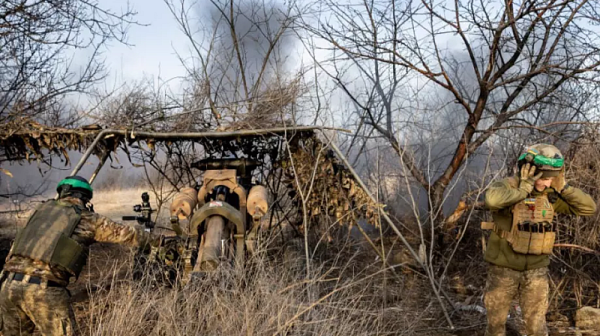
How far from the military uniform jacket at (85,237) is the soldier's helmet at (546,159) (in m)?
4.06

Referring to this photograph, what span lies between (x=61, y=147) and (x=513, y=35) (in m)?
7.45

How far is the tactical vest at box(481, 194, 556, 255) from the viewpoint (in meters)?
4.91

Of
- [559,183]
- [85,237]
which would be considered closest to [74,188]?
[85,237]

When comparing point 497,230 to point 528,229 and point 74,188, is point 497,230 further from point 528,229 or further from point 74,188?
point 74,188

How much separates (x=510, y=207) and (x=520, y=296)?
922 millimetres

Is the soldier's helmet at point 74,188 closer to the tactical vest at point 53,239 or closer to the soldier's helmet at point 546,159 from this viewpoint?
the tactical vest at point 53,239

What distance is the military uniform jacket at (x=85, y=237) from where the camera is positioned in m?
4.79

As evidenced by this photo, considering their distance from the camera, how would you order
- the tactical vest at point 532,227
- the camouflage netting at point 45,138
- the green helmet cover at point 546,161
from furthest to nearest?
the camouflage netting at point 45,138 → the tactical vest at point 532,227 → the green helmet cover at point 546,161

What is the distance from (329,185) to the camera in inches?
317

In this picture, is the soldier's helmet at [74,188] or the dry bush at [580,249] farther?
the dry bush at [580,249]

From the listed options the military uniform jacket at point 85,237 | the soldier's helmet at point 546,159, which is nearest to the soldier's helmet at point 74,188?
the military uniform jacket at point 85,237

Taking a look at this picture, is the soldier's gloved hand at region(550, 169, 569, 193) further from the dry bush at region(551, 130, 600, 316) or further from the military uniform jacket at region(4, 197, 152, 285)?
the military uniform jacket at region(4, 197, 152, 285)

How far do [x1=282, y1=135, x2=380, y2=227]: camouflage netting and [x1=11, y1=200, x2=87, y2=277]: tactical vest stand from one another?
12.1 ft

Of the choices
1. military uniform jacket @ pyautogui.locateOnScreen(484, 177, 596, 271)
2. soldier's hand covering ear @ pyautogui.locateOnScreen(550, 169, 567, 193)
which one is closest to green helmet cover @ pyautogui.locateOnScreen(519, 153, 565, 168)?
soldier's hand covering ear @ pyautogui.locateOnScreen(550, 169, 567, 193)
